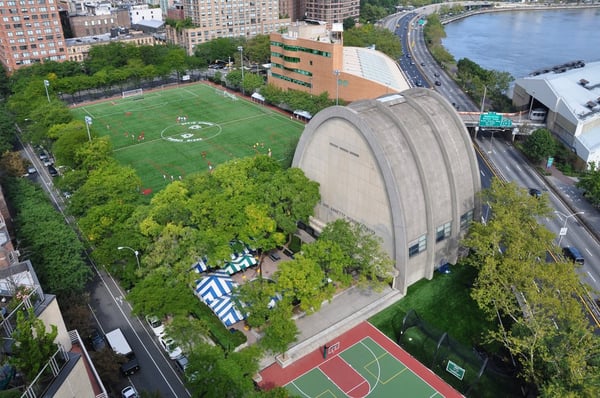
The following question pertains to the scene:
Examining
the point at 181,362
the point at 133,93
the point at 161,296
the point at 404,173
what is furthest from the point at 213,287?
the point at 133,93

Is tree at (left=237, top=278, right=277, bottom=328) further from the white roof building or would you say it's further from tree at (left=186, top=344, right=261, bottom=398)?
the white roof building

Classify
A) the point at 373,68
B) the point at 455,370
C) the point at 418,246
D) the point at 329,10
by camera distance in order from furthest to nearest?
the point at 329,10
the point at 373,68
the point at 418,246
the point at 455,370


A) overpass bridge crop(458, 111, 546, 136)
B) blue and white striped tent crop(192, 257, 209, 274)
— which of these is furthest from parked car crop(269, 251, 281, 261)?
overpass bridge crop(458, 111, 546, 136)

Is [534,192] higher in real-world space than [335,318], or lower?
higher

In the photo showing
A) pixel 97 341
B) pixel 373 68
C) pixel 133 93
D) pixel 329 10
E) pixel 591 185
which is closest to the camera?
pixel 97 341

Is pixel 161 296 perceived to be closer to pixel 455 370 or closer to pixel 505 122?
pixel 455 370

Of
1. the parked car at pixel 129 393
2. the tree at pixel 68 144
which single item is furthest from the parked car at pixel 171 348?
the tree at pixel 68 144

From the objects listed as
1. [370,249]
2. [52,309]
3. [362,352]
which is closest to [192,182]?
[370,249]
